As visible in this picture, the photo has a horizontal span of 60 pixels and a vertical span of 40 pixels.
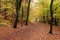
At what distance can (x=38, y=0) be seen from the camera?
57.2 meters

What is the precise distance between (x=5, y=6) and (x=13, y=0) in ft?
27.7

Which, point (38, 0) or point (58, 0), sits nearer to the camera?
point (58, 0)

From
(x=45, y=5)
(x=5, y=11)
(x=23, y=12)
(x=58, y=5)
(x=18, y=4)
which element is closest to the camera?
(x=18, y=4)

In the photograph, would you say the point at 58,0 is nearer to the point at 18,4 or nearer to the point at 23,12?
the point at 23,12

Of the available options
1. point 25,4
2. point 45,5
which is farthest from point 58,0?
point 45,5

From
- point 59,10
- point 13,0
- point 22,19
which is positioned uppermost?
point 13,0

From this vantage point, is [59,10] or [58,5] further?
[58,5]

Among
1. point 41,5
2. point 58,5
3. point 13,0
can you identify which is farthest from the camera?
point 41,5

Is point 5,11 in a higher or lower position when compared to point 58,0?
lower

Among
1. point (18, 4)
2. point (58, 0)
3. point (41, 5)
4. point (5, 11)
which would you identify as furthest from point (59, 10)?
point (41, 5)

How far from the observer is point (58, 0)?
35688mm

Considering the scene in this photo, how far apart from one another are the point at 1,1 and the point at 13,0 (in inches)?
281

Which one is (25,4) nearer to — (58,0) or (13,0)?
(13,0)

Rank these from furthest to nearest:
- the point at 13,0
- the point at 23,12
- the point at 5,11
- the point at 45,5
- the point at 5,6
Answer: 1. the point at 45,5
2. the point at 23,12
3. the point at 13,0
4. the point at 5,11
5. the point at 5,6
